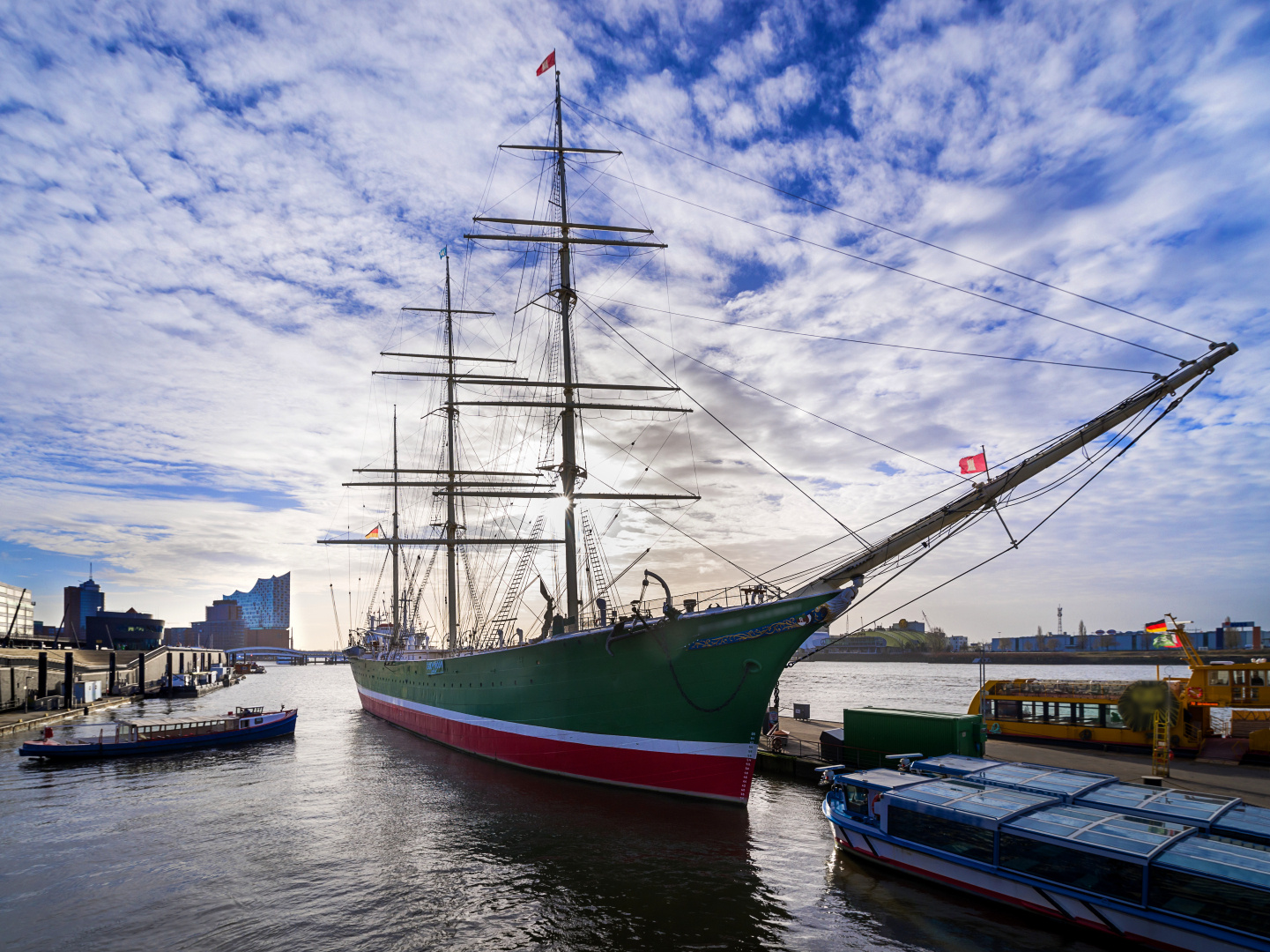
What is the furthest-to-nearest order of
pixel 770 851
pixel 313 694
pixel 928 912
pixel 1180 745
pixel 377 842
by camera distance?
pixel 313 694, pixel 1180 745, pixel 377 842, pixel 770 851, pixel 928 912

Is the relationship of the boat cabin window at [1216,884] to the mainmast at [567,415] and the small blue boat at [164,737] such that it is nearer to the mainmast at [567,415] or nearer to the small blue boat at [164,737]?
the mainmast at [567,415]

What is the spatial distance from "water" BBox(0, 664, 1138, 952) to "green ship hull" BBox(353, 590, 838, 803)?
3.33 feet

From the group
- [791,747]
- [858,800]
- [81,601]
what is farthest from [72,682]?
[81,601]

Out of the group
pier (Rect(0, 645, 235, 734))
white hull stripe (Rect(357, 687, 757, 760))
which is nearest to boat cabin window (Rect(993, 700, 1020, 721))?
white hull stripe (Rect(357, 687, 757, 760))

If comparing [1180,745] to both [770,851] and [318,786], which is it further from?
[318,786]

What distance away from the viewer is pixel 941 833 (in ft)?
46.8

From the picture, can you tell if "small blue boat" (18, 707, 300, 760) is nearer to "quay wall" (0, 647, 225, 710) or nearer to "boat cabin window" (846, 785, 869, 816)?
"quay wall" (0, 647, 225, 710)

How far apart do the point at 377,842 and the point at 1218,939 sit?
19.2m

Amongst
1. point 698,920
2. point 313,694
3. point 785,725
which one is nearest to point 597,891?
point 698,920

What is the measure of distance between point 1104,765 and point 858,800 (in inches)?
477

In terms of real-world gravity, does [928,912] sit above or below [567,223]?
below

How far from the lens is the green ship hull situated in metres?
20.0

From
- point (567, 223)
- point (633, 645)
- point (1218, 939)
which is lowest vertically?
point (1218, 939)

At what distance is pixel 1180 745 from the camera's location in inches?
954
